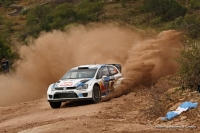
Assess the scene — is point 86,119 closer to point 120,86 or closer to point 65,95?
point 65,95

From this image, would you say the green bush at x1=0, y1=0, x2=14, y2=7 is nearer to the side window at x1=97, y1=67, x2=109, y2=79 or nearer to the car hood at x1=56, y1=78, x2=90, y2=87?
the side window at x1=97, y1=67, x2=109, y2=79

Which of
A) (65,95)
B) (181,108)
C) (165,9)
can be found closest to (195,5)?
(165,9)

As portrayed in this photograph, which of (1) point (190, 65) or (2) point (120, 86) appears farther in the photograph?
(2) point (120, 86)

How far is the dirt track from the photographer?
34.9ft

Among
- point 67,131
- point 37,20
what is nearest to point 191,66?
point 67,131

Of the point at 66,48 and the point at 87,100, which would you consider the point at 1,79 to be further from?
the point at 87,100

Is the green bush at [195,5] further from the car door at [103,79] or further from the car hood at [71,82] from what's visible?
the car hood at [71,82]

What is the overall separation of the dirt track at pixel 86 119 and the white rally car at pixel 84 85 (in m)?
0.52

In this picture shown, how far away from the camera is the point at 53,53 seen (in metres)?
27.9

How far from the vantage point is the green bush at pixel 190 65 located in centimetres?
1315

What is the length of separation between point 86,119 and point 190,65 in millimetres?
3544

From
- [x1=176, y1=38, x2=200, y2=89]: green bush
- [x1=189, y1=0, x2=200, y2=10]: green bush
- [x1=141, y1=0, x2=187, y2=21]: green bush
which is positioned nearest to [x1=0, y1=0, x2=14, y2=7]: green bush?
[x1=141, y1=0, x2=187, y2=21]: green bush

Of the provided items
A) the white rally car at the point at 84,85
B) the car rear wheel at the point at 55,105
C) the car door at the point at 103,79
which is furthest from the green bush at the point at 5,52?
the car rear wheel at the point at 55,105

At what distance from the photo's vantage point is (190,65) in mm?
13195
